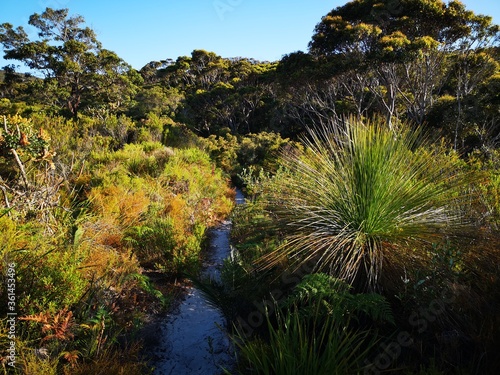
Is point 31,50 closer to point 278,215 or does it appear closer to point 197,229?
point 197,229

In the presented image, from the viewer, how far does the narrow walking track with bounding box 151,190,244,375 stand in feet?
9.91

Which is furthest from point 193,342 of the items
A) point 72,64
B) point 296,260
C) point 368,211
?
point 72,64

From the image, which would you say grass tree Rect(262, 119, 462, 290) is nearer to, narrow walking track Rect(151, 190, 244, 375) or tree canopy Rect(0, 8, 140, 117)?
narrow walking track Rect(151, 190, 244, 375)

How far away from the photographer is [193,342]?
341 centimetres

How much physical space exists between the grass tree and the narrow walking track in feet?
3.58

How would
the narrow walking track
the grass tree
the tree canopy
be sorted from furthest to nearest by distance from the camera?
the tree canopy
the narrow walking track
the grass tree

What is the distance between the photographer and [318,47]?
14.5m

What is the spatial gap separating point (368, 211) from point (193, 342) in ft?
7.80

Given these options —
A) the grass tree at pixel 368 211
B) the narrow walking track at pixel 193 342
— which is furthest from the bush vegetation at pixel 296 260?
the narrow walking track at pixel 193 342

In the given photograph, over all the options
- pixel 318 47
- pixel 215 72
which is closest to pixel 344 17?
pixel 318 47

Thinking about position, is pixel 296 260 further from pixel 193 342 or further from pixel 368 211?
pixel 193 342

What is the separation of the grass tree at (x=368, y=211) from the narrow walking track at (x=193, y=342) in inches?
43.0

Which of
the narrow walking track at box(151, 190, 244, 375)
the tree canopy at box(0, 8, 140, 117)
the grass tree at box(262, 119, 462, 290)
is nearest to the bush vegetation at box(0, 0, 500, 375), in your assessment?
the grass tree at box(262, 119, 462, 290)

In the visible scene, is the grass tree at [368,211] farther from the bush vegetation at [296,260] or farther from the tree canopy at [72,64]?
the tree canopy at [72,64]
